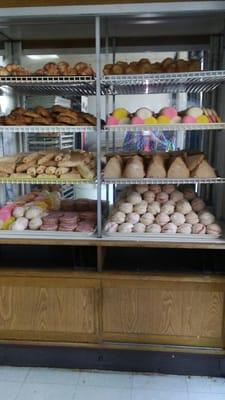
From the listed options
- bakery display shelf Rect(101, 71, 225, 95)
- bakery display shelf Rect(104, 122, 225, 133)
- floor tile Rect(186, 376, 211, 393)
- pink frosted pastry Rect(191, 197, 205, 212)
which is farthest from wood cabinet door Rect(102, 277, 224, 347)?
bakery display shelf Rect(101, 71, 225, 95)

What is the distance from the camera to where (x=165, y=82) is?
1948 millimetres

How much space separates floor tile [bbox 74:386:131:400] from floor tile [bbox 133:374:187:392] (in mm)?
90

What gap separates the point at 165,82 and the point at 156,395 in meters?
1.69

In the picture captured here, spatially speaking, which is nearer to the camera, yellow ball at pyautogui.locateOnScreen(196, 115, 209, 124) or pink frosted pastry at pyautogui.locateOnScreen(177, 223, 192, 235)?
yellow ball at pyautogui.locateOnScreen(196, 115, 209, 124)

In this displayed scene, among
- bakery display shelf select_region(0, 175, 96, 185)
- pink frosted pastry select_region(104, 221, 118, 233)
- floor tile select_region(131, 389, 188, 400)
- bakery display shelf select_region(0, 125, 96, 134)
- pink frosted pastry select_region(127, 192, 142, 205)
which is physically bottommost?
floor tile select_region(131, 389, 188, 400)

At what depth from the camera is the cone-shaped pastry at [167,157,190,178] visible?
6.32ft

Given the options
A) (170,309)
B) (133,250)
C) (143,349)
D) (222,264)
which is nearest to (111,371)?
(143,349)

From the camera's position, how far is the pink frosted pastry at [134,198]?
6.86ft

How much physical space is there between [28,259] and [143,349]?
33.4 inches

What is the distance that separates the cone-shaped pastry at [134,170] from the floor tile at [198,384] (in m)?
1.17

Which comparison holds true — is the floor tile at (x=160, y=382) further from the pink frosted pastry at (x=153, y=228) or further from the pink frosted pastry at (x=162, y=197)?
the pink frosted pastry at (x=162, y=197)

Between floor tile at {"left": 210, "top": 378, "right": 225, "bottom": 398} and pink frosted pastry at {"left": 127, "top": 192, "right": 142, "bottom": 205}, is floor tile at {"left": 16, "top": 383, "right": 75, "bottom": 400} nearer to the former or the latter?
floor tile at {"left": 210, "top": 378, "right": 225, "bottom": 398}

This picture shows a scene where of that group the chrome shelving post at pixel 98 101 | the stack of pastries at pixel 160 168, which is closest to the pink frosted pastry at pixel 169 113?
the stack of pastries at pixel 160 168

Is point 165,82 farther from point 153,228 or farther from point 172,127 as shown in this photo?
point 153,228
